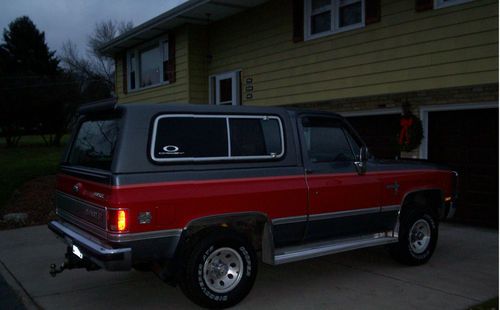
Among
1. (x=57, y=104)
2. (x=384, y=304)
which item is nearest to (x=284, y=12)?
(x=384, y=304)

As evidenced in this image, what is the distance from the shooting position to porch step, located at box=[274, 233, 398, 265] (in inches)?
200

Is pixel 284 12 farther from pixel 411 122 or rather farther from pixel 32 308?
pixel 32 308

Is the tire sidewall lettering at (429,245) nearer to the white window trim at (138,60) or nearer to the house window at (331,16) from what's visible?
the house window at (331,16)

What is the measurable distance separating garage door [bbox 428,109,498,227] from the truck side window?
3.80 m

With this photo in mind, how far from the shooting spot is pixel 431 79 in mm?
8047

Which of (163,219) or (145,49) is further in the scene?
(145,49)

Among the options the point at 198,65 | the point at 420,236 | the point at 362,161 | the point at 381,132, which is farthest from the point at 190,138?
the point at 198,65

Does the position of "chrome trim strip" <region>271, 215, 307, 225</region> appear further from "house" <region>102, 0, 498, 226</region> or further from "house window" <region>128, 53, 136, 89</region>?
"house window" <region>128, 53, 136, 89</region>

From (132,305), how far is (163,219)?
125 cm

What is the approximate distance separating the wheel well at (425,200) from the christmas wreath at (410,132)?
2.58 m

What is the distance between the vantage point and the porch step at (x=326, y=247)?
5.08 meters

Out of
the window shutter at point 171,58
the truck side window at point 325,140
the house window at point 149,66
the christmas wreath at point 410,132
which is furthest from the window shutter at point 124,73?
the truck side window at point 325,140

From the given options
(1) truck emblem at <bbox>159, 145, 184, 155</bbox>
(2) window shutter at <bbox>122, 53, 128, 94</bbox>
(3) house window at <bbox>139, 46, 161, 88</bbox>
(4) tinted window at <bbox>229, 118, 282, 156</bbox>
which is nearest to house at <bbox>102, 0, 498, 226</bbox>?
(3) house window at <bbox>139, 46, 161, 88</bbox>

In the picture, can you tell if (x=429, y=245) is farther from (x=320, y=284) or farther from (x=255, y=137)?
(x=255, y=137)
